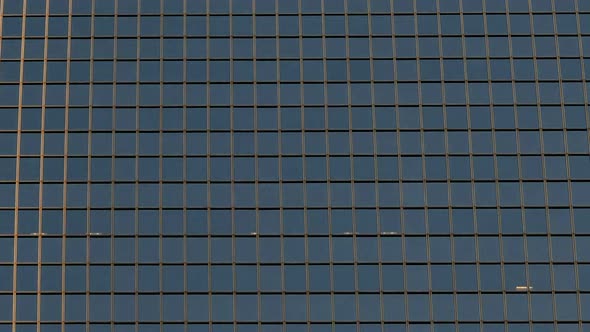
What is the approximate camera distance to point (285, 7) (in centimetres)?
10450

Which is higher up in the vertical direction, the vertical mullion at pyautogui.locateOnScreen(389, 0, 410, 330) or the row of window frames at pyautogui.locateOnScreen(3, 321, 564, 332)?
the vertical mullion at pyautogui.locateOnScreen(389, 0, 410, 330)

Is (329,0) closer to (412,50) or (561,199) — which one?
(412,50)

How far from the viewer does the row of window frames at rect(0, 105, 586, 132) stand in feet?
333

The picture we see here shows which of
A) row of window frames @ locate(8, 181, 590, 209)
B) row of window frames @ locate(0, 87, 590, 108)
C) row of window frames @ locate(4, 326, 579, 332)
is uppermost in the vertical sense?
row of window frames @ locate(0, 87, 590, 108)

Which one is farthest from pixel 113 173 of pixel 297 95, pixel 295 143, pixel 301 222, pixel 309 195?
pixel 297 95

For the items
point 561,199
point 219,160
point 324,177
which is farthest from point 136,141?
point 561,199

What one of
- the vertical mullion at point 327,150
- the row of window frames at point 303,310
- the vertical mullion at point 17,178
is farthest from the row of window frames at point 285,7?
the row of window frames at point 303,310

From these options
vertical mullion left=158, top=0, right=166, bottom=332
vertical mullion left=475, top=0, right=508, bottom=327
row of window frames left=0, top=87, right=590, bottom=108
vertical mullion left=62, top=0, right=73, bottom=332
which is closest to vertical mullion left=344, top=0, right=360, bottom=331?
row of window frames left=0, top=87, right=590, bottom=108

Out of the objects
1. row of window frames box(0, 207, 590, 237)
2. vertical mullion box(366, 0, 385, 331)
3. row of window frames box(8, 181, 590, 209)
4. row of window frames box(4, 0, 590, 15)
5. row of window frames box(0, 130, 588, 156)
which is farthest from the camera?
row of window frames box(4, 0, 590, 15)

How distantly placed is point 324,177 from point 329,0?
1167cm

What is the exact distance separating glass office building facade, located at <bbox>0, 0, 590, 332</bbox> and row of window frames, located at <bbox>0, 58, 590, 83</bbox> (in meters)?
0.13

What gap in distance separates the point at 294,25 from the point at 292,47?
4.94 feet

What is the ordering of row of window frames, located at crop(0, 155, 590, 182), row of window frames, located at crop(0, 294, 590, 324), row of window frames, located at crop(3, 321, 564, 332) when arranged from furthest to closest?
1. row of window frames, located at crop(0, 155, 590, 182)
2. row of window frames, located at crop(0, 294, 590, 324)
3. row of window frames, located at crop(3, 321, 564, 332)

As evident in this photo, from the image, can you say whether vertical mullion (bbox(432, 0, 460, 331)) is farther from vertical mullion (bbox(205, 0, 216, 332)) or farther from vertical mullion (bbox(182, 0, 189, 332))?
vertical mullion (bbox(182, 0, 189, 332))
